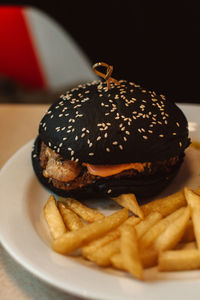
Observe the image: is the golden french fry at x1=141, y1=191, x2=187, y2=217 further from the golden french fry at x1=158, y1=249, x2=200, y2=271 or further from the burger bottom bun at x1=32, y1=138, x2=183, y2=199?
the golden french fry at x1=158, y1=249, x2=200, y2=271

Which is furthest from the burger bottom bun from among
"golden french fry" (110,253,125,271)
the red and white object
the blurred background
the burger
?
the red and white object

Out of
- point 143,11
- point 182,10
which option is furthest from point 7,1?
point 182,10

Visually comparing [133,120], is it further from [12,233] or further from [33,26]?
[33,26]

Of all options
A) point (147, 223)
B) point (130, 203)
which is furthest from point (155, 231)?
point (130, 203)

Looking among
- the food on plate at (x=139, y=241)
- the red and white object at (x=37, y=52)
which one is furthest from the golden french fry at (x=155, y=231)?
the red and white object at (x=37, y=52)

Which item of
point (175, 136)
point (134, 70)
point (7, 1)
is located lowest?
point (134, 70)

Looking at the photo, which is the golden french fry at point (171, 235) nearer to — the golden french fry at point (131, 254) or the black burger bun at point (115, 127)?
the golden french fry at point (131, 254)

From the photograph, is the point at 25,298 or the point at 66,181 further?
the point at 66,181
